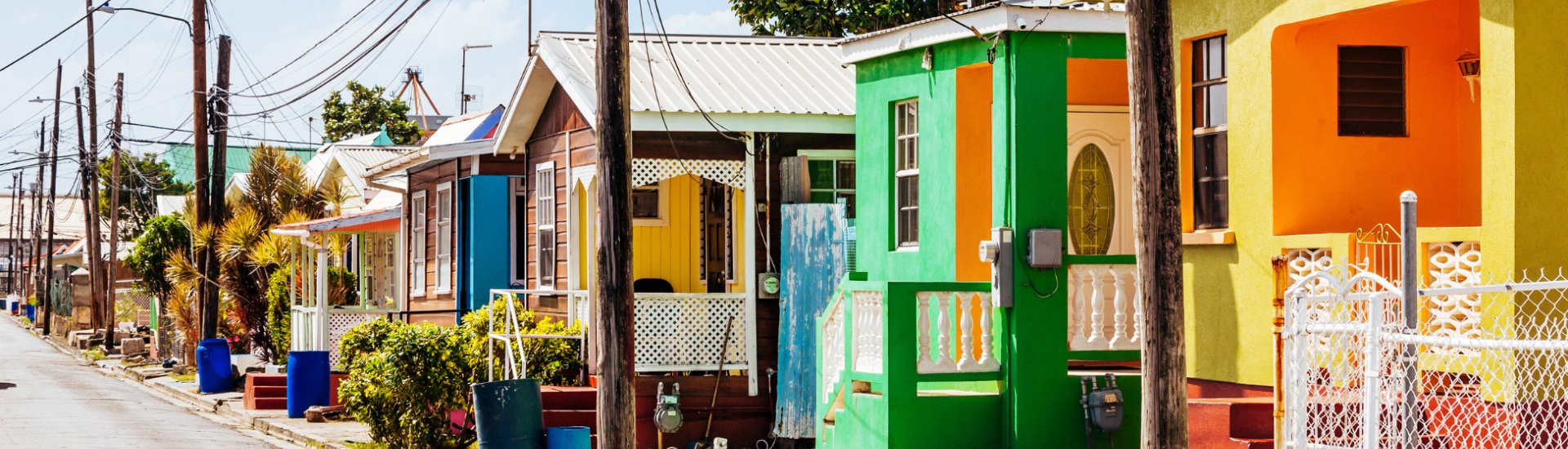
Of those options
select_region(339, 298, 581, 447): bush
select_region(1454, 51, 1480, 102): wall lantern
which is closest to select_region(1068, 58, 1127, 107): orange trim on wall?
select_region(1454, 51, 1480, 102): wall lantern

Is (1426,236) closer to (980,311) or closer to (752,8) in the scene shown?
(980,311)

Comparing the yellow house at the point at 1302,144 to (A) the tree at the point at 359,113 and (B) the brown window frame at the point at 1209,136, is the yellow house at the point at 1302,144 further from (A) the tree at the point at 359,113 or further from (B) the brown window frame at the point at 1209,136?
(A) the tree at the point at 359,113

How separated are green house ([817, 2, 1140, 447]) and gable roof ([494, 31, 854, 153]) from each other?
356 cm

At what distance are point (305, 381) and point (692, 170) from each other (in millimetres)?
8116

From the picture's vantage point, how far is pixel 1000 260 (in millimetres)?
12234

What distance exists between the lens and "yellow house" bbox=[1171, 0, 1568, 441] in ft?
36.6

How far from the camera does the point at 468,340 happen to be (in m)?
17.7

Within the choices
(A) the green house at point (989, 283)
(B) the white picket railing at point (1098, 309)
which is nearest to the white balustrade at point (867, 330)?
(A) the green house at point (989, 283)

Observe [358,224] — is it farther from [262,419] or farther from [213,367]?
[262,419]

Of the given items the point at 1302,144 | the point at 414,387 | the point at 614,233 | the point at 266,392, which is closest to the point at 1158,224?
the point at 1302,144

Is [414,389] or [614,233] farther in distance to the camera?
[414,389]

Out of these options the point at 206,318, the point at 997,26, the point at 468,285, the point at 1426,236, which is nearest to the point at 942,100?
the point at 997,26

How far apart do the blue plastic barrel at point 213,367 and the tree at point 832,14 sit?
423 inches

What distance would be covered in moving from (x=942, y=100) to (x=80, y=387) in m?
22.3
